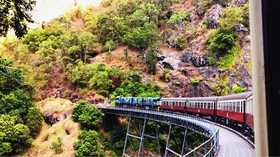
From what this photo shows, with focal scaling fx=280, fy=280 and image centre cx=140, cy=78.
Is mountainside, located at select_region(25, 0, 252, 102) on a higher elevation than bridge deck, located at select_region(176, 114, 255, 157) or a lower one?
higher

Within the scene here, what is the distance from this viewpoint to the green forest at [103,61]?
27438 millimetres

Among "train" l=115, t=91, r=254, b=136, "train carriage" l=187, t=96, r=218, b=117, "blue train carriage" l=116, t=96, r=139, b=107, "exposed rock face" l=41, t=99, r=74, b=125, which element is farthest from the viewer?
"blue train carriage" l=116, t=96, r=139, b=107

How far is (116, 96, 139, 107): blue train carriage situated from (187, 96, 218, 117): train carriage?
1016cm

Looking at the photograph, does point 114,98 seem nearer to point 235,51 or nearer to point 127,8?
point 235,51

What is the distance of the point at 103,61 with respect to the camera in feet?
143

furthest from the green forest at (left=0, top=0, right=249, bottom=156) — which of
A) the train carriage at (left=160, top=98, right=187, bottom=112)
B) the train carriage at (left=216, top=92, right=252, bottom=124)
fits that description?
the train carriage at (left=216, top=92, right=252, bottom=124)

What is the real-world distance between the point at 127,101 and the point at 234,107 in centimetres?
1970

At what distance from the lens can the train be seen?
12.6m

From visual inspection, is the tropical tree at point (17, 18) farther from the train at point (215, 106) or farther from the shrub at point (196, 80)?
the shrub at point (196, 80)

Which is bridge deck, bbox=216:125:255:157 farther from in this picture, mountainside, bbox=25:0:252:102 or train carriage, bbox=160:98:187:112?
mountainside, bbox=25:0:252:102

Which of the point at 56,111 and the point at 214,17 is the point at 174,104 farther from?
the point at 214,17

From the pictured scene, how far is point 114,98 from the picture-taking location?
118ft

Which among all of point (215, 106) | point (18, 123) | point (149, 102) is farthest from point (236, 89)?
point (18, 123)

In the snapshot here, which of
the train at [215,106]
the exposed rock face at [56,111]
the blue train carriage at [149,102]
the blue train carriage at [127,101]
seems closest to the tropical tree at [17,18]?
the train at [215,106]
